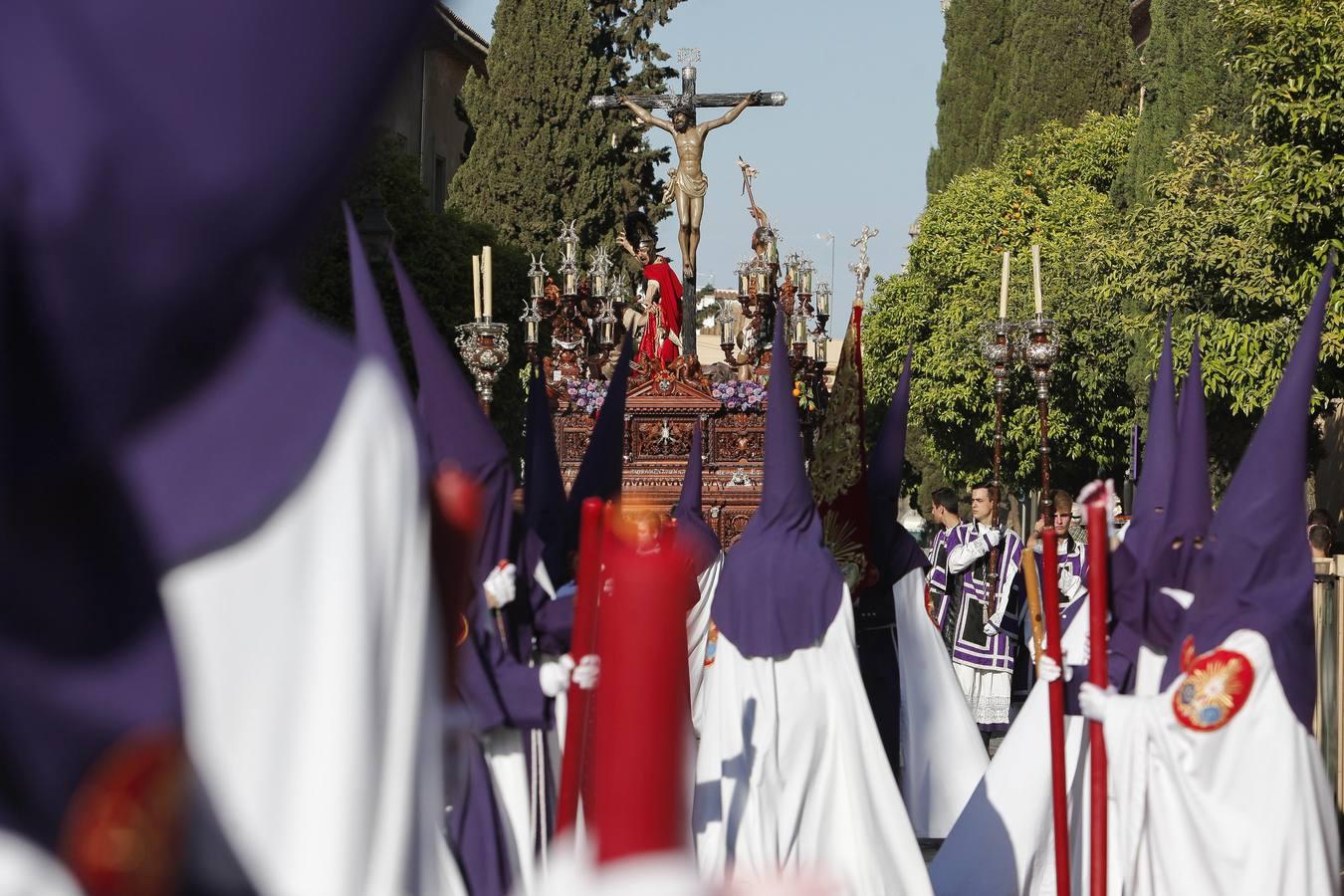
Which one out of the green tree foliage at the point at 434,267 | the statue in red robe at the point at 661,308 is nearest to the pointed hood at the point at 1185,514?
the statue in red robe at the point at 661,308

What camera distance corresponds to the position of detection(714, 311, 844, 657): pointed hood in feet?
27.8

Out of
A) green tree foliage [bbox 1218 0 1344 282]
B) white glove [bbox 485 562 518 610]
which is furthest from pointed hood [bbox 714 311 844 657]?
green tree foliage [bbox 1218 0 1344 282]

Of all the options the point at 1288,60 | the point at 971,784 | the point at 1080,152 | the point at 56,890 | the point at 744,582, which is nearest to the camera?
the point at 56,890

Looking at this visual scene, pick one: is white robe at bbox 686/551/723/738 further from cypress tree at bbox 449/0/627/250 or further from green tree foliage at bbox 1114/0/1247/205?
cypress tree at bbox 449/0/627/250

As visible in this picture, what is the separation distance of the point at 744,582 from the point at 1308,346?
→ 270 cm

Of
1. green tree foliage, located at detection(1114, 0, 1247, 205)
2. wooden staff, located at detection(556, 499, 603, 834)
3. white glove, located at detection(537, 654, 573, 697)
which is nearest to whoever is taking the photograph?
wooden staff, located at detection(556, 499, 603, 834)

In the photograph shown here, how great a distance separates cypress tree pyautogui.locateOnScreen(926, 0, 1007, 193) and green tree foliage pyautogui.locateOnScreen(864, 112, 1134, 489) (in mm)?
→ 8241

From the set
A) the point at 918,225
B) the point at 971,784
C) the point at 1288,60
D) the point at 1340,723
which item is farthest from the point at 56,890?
the point at 918,225

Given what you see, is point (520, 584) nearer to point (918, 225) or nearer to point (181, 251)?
point (181, 251)

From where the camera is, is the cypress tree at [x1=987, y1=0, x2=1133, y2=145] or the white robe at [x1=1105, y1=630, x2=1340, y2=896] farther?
the cypress tree at [x1=987, y1=0, x2=1133, y2=145]

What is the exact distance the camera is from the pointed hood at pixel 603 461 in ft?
26.8

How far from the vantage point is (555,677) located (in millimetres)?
6426

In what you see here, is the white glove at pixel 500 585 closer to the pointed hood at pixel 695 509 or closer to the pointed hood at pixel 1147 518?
the pointed hood at pixel 1147 518

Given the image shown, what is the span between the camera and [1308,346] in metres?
6.82
